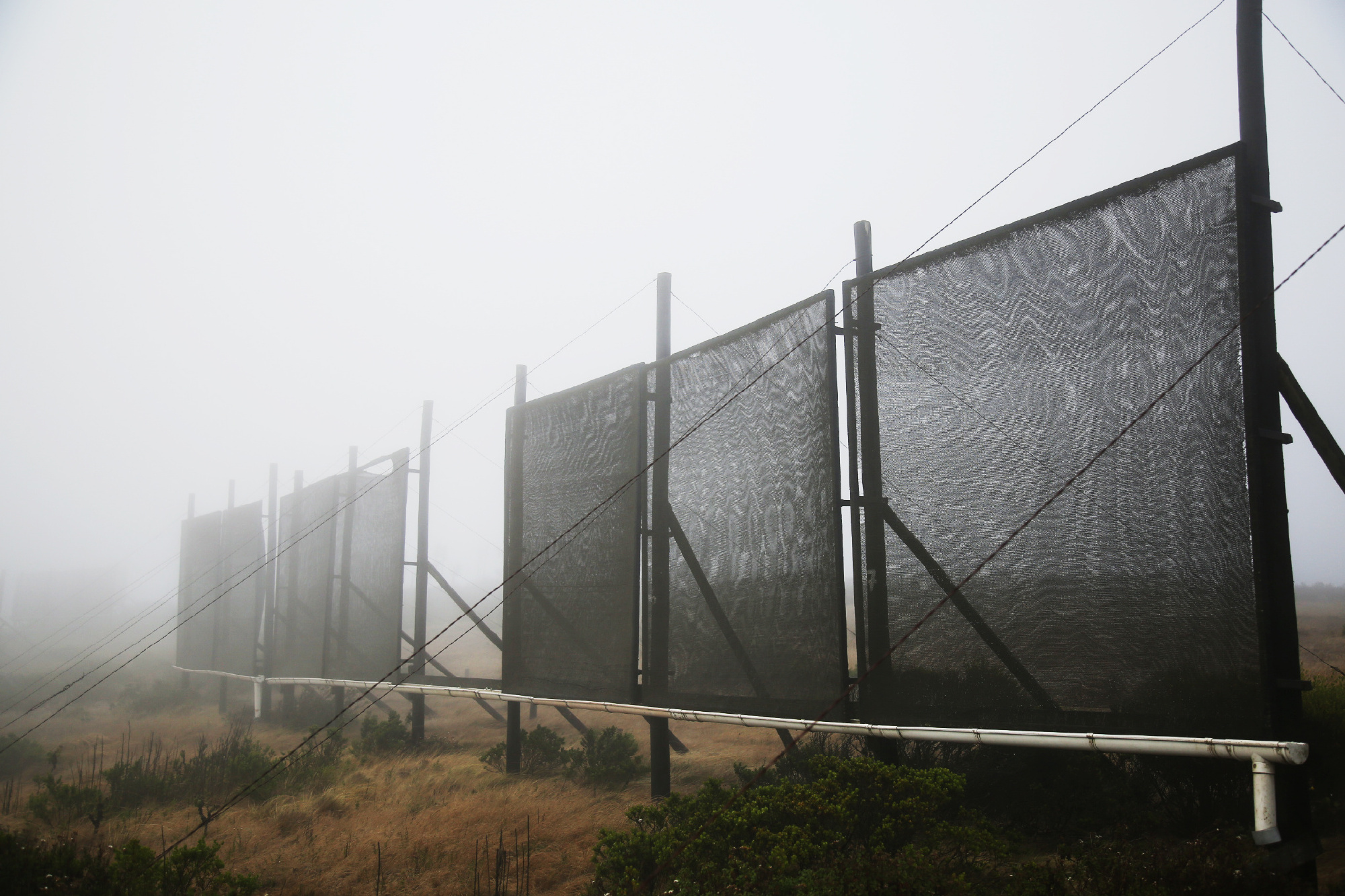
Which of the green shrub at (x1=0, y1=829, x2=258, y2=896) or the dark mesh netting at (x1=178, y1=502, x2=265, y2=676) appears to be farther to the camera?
the dark mesh netting at (x1=178, y1=502, x2=265, y2=676)

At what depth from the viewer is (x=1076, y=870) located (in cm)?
372

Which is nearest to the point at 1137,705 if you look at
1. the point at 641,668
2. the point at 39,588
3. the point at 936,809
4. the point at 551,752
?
the point at 936,809

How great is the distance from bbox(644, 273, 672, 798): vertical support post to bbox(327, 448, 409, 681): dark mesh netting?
674cm

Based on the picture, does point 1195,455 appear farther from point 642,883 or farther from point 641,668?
point 641,668

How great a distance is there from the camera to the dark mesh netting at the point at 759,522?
19.1ft

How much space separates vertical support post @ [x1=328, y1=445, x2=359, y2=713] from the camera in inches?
569

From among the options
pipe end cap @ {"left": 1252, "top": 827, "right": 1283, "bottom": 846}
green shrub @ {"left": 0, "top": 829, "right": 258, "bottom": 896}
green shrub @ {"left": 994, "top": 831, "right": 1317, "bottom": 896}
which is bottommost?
green shrub @ {"left": 0, "top": 829, "right": 258, "bottom": 896}

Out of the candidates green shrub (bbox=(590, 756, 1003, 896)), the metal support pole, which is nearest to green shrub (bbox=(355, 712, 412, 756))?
green shrub (bbox=(590, 756, 1003, 896))

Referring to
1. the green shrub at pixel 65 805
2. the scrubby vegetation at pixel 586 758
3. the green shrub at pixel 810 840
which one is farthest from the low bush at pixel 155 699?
the green shrub at pixel 810 840

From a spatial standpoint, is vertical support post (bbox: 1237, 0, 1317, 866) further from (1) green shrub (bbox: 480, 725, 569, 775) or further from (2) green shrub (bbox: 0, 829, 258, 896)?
(1) green shrub (bbox: 480, 725, 569, 775)

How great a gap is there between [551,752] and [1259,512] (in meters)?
8.19

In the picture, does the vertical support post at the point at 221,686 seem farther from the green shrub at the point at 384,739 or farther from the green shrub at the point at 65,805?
the green shrub at the point at 65,805

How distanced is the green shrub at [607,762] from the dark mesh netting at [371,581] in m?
4.70

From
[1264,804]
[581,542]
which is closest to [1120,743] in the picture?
[1264,804]
